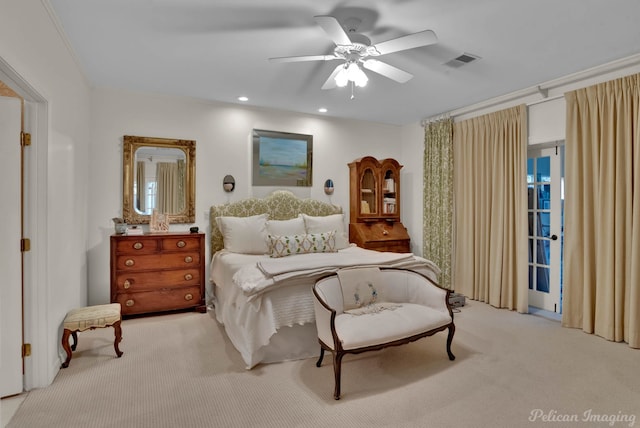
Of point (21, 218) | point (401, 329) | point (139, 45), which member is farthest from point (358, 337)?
point (139, 45)

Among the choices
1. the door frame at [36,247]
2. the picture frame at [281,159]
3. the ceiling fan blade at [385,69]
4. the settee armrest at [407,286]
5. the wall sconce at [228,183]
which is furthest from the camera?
the picture frame at [281,159]

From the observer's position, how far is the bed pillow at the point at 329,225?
4402 mm

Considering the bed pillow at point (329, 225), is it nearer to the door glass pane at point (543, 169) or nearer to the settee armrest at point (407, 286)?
the settee armrest at point (407, 286)

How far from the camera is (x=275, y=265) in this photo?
2.89 meters

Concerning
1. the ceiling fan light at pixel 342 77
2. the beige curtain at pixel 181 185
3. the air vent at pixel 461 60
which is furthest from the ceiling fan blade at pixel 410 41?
the beige curtain at pixel 181 185

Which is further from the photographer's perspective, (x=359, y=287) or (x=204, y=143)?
(x=204, y=143)

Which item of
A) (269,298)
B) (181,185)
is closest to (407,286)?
(269,298)

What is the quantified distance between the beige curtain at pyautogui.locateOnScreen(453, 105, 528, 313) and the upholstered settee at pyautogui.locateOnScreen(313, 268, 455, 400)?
1.83 m

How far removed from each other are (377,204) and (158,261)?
316 cm

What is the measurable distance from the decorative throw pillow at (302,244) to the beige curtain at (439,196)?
1.79 meters

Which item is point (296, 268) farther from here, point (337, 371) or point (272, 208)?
point (272, 208)

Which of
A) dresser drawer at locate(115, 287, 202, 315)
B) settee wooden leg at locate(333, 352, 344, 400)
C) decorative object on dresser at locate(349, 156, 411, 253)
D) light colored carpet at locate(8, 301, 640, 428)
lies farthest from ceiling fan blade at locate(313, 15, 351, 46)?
dresser drawer at locate(115, 287, 202, 315)

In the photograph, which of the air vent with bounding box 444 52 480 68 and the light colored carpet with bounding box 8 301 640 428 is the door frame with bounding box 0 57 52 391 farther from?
the air vent with bounding box 444 52 480 68

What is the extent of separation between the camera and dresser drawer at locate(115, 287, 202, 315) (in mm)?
3715
